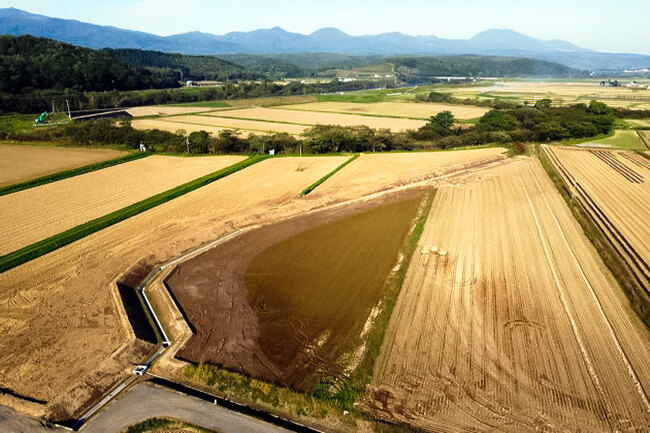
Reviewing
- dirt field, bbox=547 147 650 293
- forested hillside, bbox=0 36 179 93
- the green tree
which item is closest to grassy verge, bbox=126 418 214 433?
dirt field, bbox=547 147 650 293

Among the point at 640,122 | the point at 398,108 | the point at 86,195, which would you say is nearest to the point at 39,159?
the point at 86,195

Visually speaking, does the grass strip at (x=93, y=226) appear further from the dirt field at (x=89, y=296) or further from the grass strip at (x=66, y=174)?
the grass strip at (x=66, y=174)

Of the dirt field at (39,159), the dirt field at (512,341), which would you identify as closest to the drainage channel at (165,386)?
the dirt field at (512,341)

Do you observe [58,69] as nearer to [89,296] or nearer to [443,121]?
[443,121]

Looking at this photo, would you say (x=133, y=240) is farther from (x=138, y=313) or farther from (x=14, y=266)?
(x=138, y=313)

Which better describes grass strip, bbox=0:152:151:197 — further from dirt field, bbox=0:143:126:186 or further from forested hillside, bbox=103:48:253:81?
forested hillside, bbox=103:48:253:81

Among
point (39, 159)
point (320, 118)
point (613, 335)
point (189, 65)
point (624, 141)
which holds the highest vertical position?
point (189, 65)
